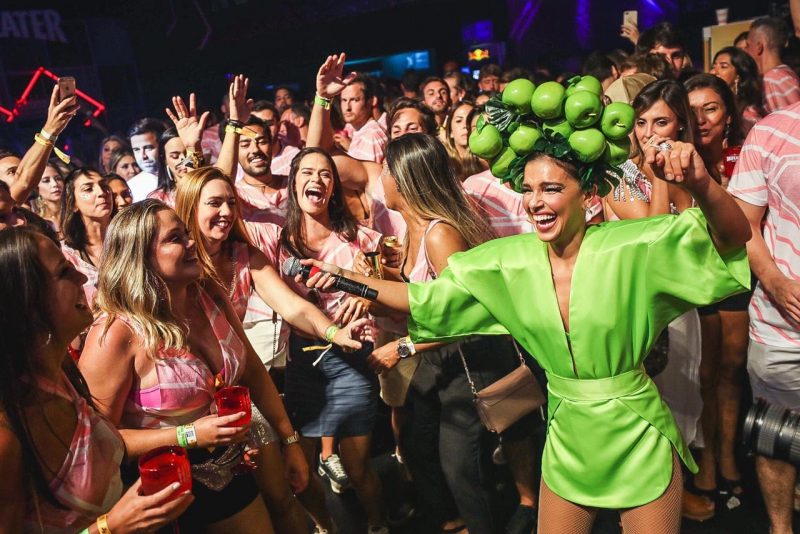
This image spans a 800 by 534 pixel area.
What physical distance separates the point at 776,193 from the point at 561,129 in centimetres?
114

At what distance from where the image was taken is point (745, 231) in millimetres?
2127

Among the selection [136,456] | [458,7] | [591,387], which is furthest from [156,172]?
[458,7]

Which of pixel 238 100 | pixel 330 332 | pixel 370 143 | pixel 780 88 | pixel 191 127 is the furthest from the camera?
pixel 370 143

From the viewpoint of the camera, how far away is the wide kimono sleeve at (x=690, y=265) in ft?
7.16

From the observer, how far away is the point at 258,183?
4914 millimetres

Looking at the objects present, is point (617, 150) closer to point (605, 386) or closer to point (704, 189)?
point (704, 189)

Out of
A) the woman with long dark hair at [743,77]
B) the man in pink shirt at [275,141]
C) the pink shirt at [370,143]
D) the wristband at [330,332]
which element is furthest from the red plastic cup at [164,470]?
the woman with long dark hair at [743,77]

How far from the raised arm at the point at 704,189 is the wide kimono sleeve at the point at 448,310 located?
2.74ft

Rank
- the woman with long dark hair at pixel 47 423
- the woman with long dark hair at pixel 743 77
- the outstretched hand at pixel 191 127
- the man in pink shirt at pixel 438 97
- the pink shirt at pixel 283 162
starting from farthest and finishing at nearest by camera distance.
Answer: the man in pink shirt at pixel 438 97
the pink shirt at pixel 283 162
the woman with long dark hair at pixel 743 77
the outstretched hand at pixel 191 127
the woman with long dark hair at pixel 47 423

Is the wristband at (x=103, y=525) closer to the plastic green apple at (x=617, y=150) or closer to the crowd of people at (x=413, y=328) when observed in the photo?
the crowd of people at (x=413, y=328)

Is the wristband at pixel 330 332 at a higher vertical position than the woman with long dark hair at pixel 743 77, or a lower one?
lower

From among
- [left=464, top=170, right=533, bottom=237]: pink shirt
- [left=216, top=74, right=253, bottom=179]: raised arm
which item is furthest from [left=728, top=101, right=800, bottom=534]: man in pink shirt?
[left=216, top=74, right=253, bottom=179]: raised arm

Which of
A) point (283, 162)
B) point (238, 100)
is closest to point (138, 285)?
point (238, 100)

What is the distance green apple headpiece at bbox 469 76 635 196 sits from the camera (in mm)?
2360
